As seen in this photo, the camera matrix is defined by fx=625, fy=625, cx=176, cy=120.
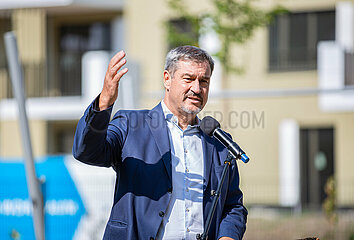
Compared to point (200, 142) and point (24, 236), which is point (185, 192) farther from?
point (24, 236)

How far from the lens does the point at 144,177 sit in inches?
125

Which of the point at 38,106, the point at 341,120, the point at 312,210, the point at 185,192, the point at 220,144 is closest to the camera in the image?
the point at 185,192

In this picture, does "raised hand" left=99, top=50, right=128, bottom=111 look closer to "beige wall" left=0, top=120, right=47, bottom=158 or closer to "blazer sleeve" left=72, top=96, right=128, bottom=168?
"blazer sleeve" left=72, top=96, right=128, bottom=168

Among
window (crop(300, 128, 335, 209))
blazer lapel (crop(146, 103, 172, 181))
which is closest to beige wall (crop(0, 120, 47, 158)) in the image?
window (crop(300, 128, 335, 209))

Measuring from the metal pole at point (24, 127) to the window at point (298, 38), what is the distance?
11509 millimetres

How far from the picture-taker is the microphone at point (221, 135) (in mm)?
3051

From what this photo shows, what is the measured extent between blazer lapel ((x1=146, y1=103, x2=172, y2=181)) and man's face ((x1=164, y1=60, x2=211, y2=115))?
153mm

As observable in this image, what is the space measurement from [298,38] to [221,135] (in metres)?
13.9

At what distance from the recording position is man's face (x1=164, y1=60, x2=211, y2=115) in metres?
3.23

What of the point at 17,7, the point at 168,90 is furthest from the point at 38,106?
the point at 168,90

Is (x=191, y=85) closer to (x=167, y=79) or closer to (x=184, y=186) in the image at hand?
(x=167, y=79)

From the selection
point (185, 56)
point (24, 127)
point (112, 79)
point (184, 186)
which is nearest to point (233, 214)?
point (184, 186)

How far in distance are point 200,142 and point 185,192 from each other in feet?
1.04

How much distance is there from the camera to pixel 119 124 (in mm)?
3320
